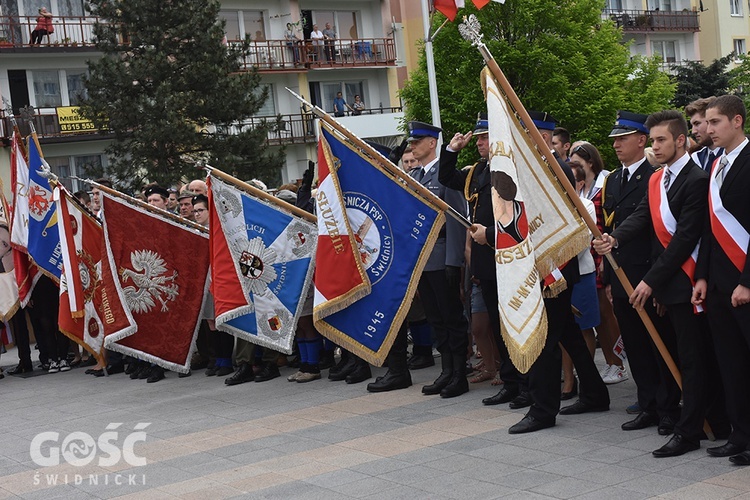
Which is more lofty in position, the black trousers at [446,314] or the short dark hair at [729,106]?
the short dark hair at [729,106]

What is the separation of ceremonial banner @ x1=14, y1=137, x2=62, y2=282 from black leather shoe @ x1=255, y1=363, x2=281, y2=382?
3.43 metres

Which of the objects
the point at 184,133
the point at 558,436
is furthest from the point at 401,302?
the point at 184,133

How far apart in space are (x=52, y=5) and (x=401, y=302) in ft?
105

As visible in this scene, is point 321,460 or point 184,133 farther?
point 184,133

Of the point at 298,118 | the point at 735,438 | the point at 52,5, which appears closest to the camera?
the point at 735,438

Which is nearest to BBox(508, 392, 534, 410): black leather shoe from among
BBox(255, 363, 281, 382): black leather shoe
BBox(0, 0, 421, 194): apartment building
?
BBox(255, 363, 281, 382): black leather shoe

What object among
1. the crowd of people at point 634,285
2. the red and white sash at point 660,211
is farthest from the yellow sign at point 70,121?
the red and white sash at point 660,211

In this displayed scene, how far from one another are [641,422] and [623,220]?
55.0 inches

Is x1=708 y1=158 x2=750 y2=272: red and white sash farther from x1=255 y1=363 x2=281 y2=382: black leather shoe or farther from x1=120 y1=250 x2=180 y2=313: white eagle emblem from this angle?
x1=120 y1=250 x2=180 y2=313: white eagle emblem

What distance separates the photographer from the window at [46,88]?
1441 inches

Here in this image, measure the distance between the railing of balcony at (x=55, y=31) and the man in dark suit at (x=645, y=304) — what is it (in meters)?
30.1

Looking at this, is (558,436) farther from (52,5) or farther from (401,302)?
(52,5)

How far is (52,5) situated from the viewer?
37438 mm

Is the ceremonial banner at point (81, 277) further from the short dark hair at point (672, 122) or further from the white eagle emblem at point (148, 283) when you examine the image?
the short dark hair at point (672, 122)
